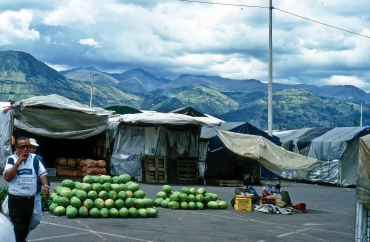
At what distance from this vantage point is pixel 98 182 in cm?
1409

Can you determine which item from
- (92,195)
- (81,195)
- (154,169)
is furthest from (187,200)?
(154,169)

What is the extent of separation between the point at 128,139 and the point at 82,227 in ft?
46.4

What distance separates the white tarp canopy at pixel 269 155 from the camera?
16062 mm

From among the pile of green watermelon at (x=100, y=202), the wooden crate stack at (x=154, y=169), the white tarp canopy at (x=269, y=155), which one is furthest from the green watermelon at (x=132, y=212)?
the wooden crate stack at (x=154, y=169)

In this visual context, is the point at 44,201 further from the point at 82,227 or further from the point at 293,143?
the point at 293,143

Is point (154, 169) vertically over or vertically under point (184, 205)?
over

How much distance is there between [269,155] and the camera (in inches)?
639

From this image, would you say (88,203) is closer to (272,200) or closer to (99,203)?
(99,203)

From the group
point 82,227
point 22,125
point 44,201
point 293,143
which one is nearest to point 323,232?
point 82,227

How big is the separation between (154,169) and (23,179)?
1635 cm

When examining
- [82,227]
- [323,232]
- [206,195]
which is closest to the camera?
[82,227]

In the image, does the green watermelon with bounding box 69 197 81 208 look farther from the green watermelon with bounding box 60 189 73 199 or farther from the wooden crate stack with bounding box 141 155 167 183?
the wooden crate stack with bounding box 141 155 167 183

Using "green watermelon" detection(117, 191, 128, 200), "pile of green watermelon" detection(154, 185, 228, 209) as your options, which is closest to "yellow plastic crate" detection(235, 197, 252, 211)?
"pile of green watermelon" detection(154, 185, 228, 209)

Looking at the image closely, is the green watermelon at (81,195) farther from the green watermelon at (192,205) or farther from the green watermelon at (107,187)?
the green watermelon at (192,205)
